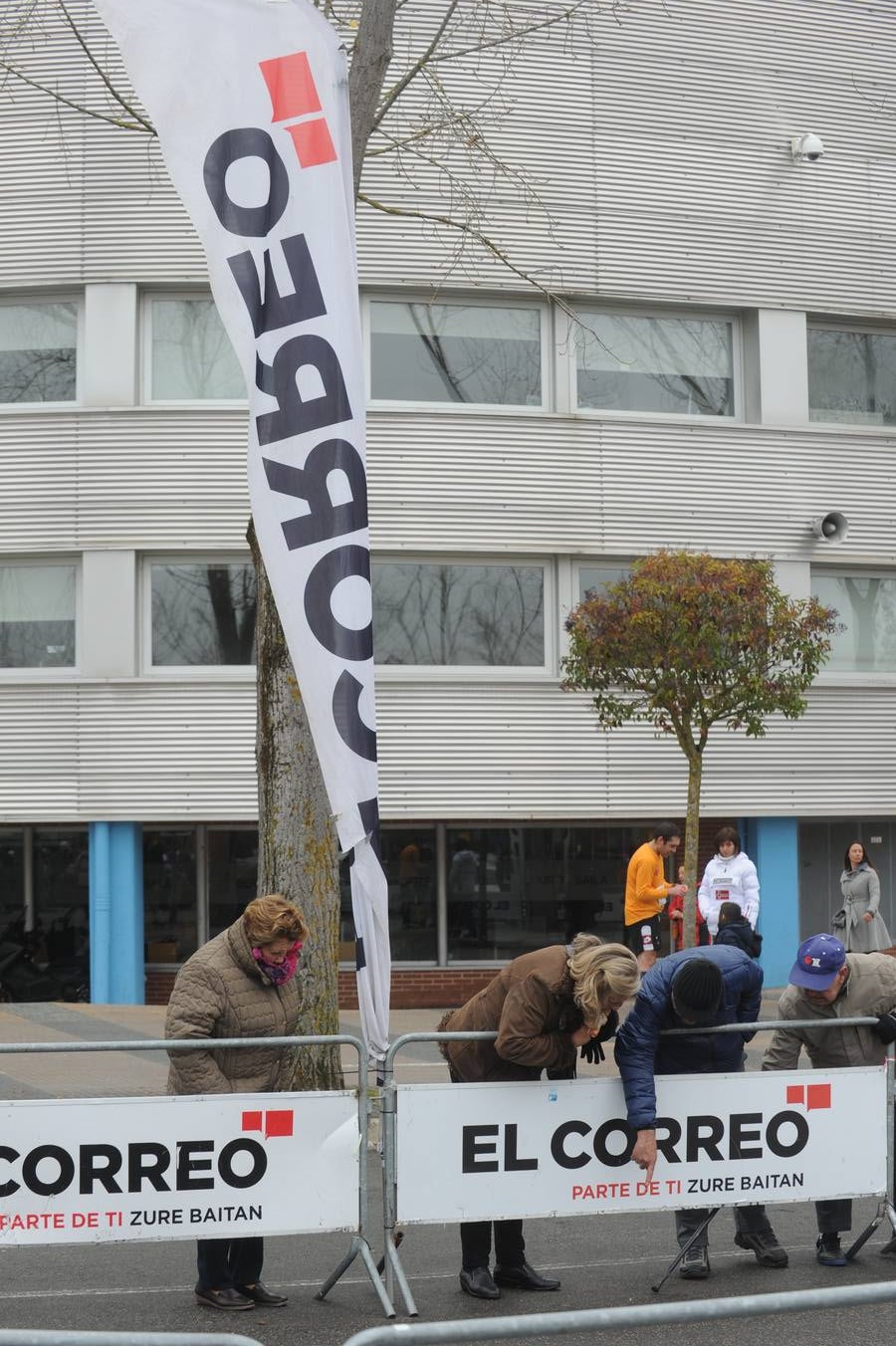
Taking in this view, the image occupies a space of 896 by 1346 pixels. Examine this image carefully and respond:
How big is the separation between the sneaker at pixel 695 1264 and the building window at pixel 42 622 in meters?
13.0

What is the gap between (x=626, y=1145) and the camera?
688 cm

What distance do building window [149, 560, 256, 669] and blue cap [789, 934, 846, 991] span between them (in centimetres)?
1202

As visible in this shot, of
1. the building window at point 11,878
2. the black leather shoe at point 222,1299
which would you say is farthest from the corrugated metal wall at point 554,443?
the black leather shoe at point 222,1299

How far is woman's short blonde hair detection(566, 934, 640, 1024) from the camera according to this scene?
6.19 m

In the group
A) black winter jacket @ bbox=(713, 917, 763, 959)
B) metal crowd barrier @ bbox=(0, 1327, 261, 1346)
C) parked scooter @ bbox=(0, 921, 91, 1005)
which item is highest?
metal crowd barrier @ bbox=(0, 1327, 261, 1346)

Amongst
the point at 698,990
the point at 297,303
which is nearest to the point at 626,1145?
the point at 698,990

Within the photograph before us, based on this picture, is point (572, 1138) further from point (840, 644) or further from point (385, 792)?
point (840, 644)

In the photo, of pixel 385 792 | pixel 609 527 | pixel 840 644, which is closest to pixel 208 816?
pixel 385 792

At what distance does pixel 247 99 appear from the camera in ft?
24.8

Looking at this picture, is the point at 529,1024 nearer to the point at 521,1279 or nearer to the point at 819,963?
the point at 521,1279

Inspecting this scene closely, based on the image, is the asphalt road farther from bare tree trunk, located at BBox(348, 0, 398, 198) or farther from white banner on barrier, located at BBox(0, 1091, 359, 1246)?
bare tree trunk, located at BBox(348, 0, 398, 198)

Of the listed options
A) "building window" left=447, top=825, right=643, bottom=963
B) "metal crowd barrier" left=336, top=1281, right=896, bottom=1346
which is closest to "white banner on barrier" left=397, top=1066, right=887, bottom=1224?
"metal crowd barrier" left=336, top=1281, right=896, bottom=1346

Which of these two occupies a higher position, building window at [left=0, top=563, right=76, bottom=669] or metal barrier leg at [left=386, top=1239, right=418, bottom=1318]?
building window at [left=0, top=563, right=76, bottom=669]

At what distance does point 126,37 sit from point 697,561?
8.74 m
